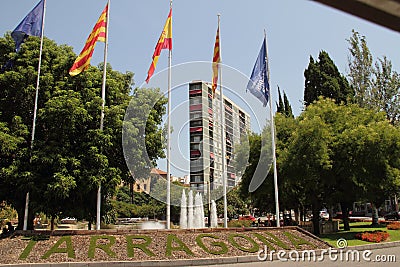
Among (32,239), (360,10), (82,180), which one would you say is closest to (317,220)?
(82,180)

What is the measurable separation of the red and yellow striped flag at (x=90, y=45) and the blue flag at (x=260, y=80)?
794cm

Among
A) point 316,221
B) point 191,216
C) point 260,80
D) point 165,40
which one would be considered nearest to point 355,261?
point 260,80

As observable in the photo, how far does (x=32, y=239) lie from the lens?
15695 millimetres

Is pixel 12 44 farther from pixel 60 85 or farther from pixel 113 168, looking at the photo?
pixel 113 168

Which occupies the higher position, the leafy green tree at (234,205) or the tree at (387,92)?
the tree at (387,92)

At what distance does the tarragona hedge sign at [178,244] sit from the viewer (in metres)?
14.7

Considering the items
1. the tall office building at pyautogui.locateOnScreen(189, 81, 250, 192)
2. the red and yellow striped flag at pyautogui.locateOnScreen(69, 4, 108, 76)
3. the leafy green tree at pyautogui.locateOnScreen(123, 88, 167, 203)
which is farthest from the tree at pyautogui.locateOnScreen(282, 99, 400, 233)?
the tall office building at pyautogui.locateOnScreen(189, 81, 250, 192)

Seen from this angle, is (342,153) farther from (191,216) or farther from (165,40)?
(165,40)

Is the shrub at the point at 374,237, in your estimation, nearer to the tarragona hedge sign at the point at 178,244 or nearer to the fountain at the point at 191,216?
the tarragona hedge sign at the point at 178,244

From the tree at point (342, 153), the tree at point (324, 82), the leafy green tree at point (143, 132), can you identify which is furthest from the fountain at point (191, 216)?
the tree at point (324, 82)

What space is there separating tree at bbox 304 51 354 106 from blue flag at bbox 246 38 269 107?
18205 mm

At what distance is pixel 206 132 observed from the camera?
210 ft

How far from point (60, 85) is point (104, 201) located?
668cm

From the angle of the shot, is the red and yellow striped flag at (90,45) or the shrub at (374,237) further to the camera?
the shrub at (374,237)
